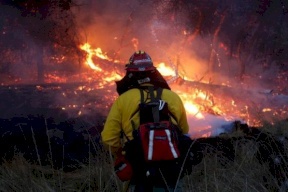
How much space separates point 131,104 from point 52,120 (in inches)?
222

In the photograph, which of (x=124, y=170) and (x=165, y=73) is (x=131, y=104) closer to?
(x=124, y=170)

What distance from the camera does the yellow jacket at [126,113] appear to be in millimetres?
3121

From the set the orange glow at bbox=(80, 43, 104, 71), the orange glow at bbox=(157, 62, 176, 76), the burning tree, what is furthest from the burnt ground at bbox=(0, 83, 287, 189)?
the orange glow at bbox=(157, 62, 176, 76)

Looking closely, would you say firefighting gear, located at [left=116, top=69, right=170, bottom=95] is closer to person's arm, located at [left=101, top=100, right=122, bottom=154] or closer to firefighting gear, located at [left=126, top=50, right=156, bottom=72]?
firefighting gear, located at [left=126, top=50, right=156, bottom=72]

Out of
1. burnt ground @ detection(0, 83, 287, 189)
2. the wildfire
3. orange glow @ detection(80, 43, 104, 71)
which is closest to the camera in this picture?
burnt ground @ detection(0, 83, 287, 189)

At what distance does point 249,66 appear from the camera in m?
20.7

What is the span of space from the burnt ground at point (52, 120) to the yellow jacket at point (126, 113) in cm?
201

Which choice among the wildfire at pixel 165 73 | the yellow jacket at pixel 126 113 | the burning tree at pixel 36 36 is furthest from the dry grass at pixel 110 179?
the burning tree at pixel 36 36

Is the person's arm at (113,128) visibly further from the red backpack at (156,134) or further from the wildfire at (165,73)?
the wildfire at (165,73)

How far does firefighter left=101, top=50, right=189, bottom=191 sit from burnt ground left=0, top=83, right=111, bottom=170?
2.02m

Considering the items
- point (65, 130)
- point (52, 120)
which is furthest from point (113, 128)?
point (52, 120)

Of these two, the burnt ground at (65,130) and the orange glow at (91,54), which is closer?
the burnt ground at (65,130)

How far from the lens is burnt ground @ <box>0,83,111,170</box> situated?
6.36 metres

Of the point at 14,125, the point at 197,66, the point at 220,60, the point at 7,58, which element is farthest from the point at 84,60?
the point at 220,60
